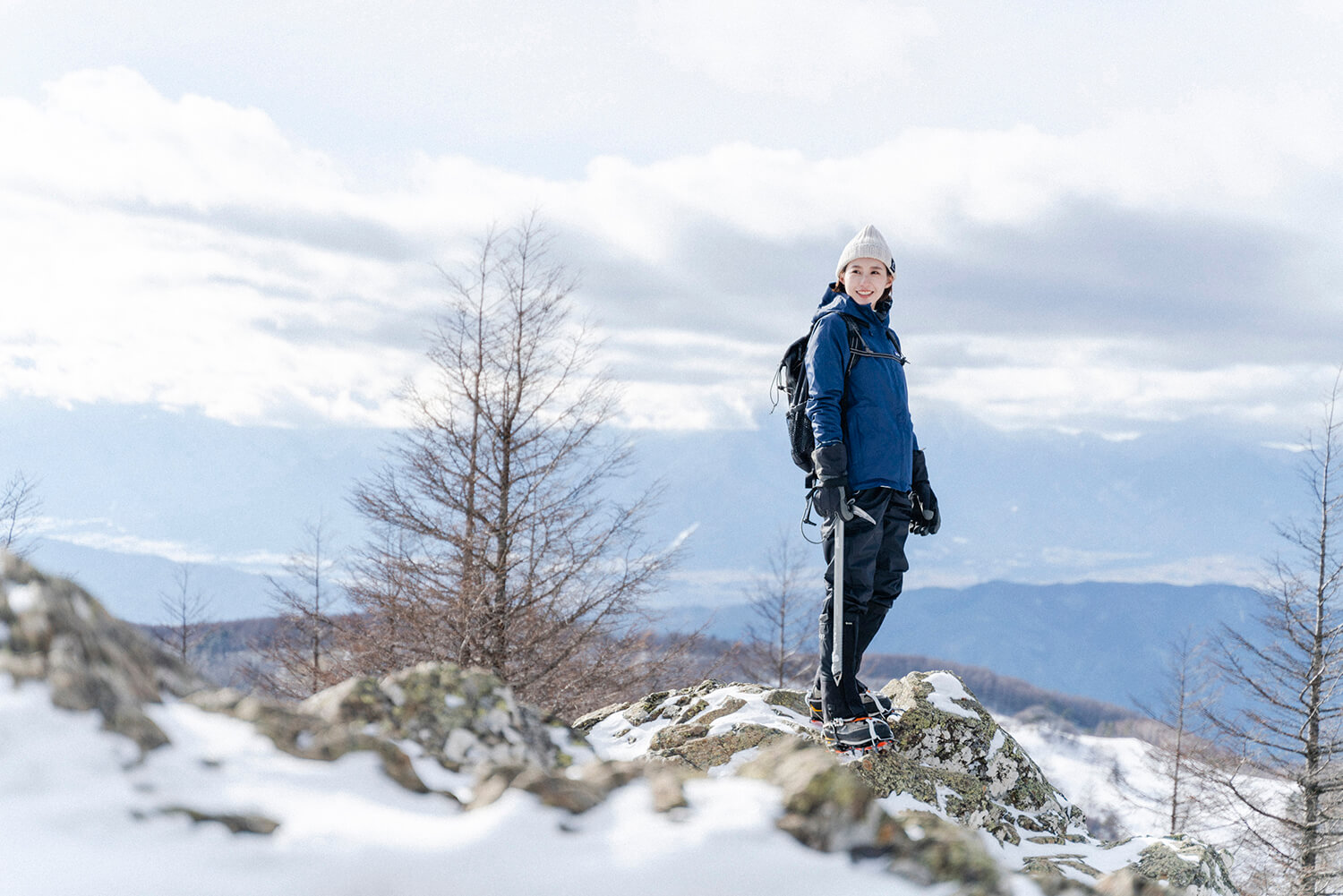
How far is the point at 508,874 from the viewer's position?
2.11 metres

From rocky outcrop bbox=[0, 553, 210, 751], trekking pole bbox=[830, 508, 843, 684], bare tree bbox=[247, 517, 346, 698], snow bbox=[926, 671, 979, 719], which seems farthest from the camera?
bare tree bbox=[247, 517, 346, 698]

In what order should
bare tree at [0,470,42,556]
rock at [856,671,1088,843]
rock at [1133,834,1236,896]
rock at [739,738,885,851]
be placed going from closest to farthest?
1. rock at [739,738,885,851]
2. rock at [1133,834,1236,896]
3. rock at [856,671,1088,843]
4. bare tree at [0,470,42,556]

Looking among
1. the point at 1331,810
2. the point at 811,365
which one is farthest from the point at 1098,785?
the point at 811,365

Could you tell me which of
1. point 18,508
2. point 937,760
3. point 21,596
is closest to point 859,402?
point 937,760

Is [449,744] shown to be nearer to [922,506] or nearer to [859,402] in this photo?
[859,402]

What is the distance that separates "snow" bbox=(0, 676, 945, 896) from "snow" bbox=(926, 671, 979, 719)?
4.55 metres

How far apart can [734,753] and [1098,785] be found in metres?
148

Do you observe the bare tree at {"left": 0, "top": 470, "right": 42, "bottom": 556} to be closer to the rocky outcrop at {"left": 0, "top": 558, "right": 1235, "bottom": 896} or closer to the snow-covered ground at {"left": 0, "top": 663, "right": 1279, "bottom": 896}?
the rocky outcrop at {"left": 0, "top": 558, "right": 1235, "bottom": 896}

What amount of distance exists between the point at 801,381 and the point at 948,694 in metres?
3.31

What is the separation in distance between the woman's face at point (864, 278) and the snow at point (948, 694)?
11.2 feet

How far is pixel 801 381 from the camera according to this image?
5367 millimetres

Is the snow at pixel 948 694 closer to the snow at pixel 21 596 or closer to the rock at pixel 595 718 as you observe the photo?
the rock at pixel 595 718

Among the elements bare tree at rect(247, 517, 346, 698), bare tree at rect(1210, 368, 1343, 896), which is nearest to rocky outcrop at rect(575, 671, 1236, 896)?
bare tree at rect(247, 517, 346, 698)

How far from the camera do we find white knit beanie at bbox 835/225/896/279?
529 centimetres
